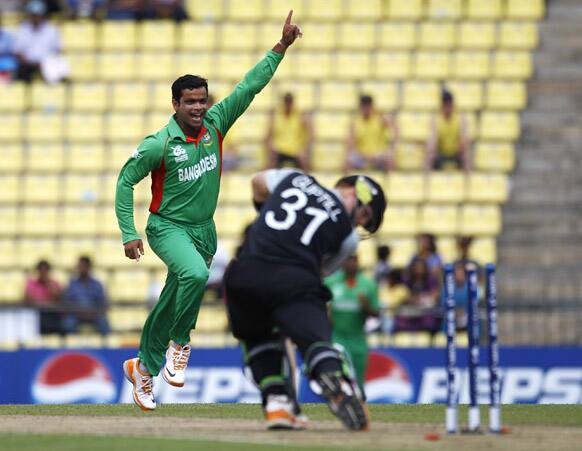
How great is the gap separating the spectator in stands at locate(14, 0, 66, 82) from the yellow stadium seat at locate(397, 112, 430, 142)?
16.9 ft

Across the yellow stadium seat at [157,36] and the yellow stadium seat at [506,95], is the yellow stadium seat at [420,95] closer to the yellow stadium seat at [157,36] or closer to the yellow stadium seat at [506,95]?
the yellow stadium seat at [506,95]

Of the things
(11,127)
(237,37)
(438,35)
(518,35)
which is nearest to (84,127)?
(11,127)

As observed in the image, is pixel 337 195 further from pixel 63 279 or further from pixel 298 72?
pixel 298 72

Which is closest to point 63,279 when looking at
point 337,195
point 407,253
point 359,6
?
point 407,253

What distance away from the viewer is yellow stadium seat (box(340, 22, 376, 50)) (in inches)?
892

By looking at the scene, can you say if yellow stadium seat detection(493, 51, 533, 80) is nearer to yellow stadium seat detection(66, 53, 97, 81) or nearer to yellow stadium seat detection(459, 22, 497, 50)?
yellow stadium seat detection(459, 22, 497, 50)

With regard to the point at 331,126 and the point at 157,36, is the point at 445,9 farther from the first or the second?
the point at 157,36

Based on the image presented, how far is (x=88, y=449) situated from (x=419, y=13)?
15.4 m

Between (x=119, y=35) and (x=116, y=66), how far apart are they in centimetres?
56

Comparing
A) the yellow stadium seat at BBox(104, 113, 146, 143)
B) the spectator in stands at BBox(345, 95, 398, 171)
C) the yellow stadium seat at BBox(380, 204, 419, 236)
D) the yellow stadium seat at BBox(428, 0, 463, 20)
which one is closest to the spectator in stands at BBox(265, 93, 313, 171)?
the spectator in stands at BBox(345, 95, 398, 171)

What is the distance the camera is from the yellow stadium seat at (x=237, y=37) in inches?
906

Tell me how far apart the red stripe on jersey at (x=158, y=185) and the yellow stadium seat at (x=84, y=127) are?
37.4 ft

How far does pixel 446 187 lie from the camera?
67.6ft

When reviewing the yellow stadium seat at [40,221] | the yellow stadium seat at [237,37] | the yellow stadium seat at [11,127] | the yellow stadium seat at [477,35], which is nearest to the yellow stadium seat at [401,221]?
the yellow stadium seat at [477,35]
